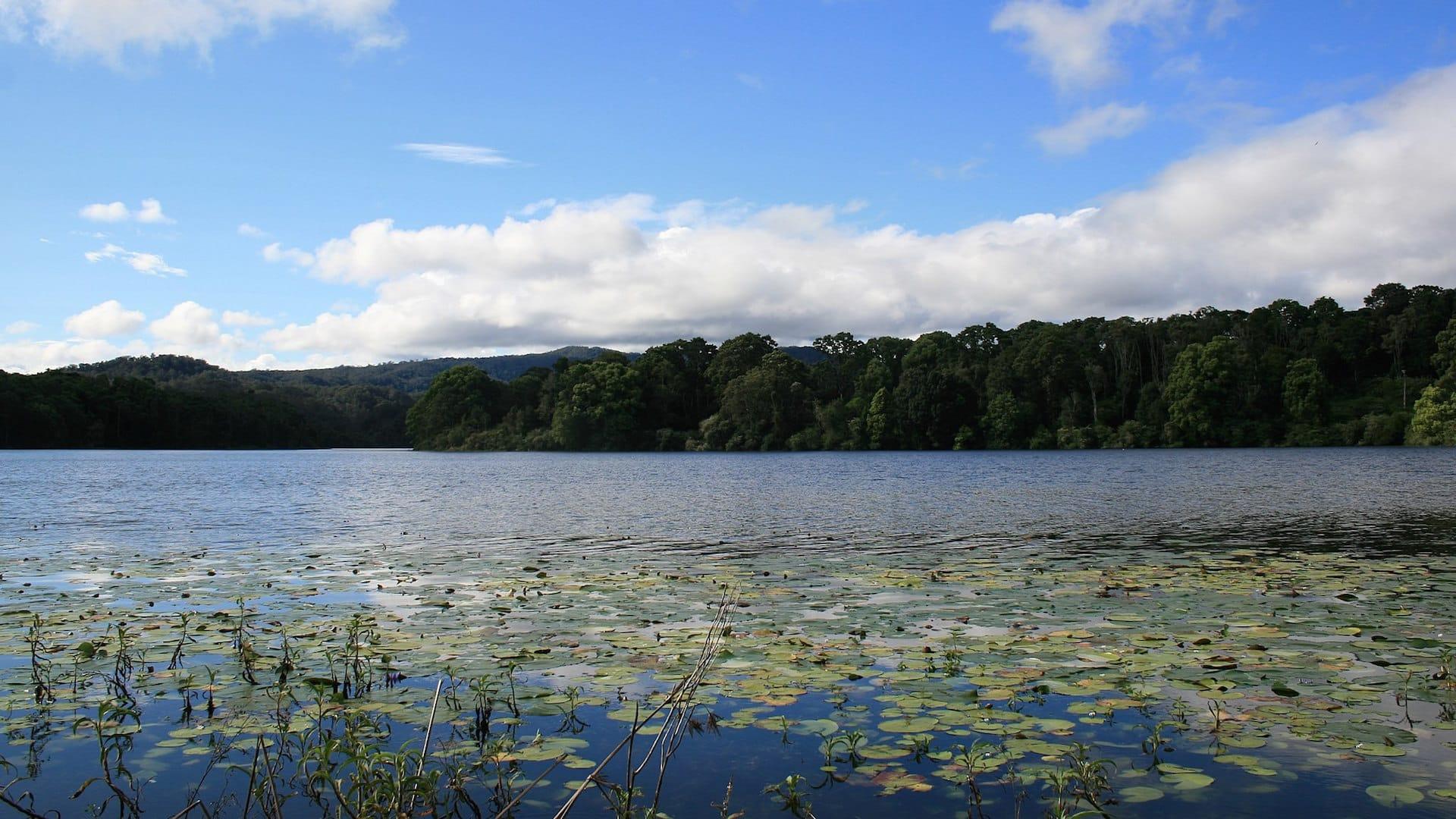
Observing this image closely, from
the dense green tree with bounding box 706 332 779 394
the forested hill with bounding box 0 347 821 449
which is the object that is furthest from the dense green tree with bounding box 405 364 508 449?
the dense green tree with bounding box 706 332 779 394

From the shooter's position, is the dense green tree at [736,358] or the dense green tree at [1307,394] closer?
the dense green tree at [1307,394]

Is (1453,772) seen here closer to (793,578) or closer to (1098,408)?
(793,578)

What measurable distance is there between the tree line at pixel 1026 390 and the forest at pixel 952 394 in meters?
0.27

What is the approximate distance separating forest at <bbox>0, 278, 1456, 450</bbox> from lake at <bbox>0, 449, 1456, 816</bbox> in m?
106

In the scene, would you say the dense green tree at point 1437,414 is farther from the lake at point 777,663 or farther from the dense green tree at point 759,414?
the lake at point 777,663

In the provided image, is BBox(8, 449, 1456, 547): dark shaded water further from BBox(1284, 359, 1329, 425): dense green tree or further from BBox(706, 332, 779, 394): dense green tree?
BBox(706, 332, 779, 394): dense green tree

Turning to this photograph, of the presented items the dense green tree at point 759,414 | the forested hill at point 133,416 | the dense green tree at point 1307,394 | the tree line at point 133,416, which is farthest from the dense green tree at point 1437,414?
the tree line at point 133,416

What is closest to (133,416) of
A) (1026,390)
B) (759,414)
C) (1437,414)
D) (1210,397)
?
(759,414)

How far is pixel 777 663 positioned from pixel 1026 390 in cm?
13382

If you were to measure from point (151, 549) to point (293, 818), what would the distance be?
19.5 m

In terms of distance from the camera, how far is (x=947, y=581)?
56.0 ft

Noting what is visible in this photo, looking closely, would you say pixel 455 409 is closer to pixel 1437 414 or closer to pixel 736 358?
pixel 736 358

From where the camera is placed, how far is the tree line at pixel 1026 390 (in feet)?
398

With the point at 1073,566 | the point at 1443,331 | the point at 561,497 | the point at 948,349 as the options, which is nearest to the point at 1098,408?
the point at 948,349
